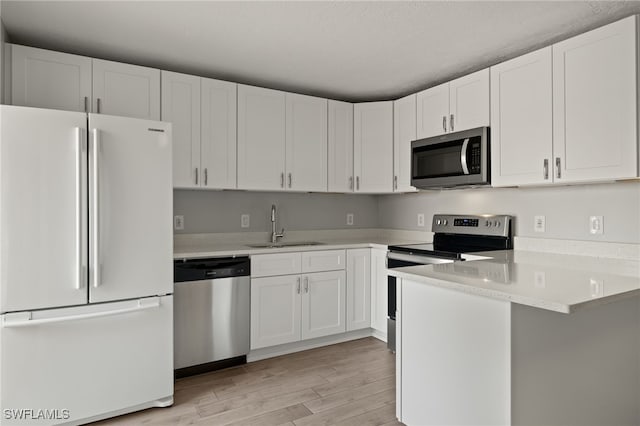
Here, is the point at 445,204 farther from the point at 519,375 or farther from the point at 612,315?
the point at 519,375

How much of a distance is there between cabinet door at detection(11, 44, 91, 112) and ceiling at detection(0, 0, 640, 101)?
0.45 feet

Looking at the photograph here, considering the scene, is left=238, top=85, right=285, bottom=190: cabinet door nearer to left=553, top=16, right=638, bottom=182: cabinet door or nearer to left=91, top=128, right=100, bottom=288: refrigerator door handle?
left=91, top=128, right=100, bottom=288: refrigerator door handle

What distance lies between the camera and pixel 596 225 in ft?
8.02

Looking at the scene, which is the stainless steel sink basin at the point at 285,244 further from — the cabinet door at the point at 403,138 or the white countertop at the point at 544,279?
the white countertop at the point at 544,279

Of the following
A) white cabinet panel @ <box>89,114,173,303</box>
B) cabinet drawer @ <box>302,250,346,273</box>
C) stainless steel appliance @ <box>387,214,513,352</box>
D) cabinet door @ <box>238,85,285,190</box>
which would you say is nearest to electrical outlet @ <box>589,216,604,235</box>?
stainless steel appliance @ <box>387,214,513,352</box>

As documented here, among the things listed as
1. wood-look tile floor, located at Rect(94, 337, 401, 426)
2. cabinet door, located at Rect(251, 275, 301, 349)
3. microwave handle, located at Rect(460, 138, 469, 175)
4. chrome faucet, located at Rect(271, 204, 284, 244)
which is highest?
microwave handle, located at Rect(460, 138, 469, 175)

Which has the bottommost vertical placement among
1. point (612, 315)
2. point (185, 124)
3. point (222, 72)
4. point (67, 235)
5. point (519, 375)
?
point (519, 375)

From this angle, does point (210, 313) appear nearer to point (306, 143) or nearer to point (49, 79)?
point (306, 143)

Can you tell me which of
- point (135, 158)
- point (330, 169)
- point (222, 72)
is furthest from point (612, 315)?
point (222, 72)

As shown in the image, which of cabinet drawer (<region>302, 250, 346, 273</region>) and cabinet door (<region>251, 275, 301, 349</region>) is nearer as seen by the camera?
cabinet door (<region>251, 275, 301, 349</region>)

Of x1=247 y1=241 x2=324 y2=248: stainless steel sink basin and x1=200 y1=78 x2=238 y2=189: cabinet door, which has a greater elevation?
x1=200 y1=78 x2=238 y2=189: cabinet door

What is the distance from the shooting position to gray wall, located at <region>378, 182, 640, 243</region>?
91.4 inches

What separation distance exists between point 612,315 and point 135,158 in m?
2.60

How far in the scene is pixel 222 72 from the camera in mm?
3098
